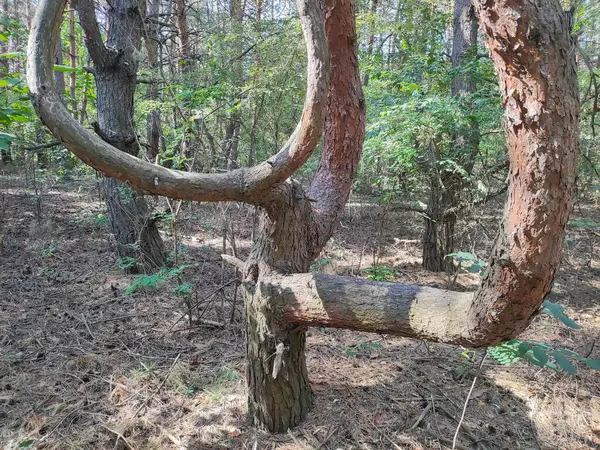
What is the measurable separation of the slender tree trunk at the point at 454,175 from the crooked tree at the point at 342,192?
2.97 metres

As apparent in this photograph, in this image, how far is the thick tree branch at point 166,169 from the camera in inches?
55.4

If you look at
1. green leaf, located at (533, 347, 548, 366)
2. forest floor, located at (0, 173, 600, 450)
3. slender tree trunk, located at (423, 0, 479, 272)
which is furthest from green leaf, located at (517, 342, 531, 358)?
slender tree trunk, located at (423, 0, 479, 272)

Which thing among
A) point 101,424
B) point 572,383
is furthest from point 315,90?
point 572,383

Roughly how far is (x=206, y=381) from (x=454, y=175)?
14.1 ft

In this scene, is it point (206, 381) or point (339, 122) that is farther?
point (206, 381)

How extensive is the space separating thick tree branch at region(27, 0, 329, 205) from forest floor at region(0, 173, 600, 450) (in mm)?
1553

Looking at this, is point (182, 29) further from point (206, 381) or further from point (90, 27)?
point (206, 381)

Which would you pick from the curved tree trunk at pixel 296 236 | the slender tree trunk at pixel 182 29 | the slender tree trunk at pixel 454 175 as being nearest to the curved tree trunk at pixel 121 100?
the slender tree trunk at pixel 182 29

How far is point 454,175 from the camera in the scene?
5.18 meters

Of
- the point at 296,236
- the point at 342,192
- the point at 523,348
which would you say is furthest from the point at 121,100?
the point at 523,348

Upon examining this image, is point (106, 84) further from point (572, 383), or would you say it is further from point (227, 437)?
point (572, 383)

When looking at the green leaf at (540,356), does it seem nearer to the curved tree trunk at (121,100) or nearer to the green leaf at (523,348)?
the green leaf at (523,348)

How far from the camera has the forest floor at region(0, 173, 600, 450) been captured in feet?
7.52

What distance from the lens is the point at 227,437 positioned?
2.26 m
